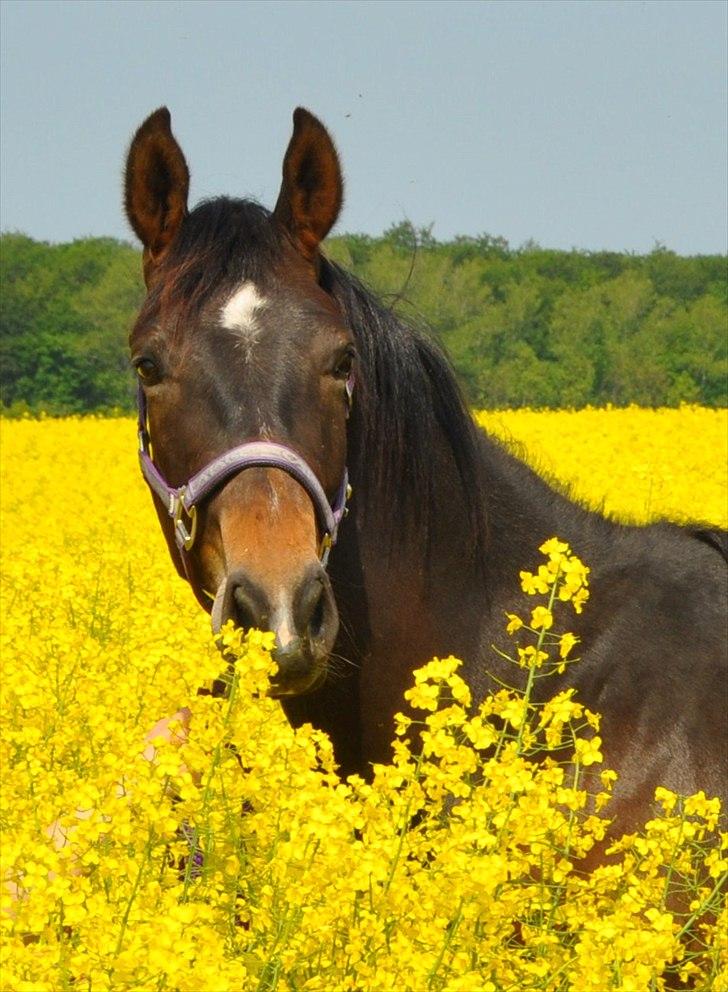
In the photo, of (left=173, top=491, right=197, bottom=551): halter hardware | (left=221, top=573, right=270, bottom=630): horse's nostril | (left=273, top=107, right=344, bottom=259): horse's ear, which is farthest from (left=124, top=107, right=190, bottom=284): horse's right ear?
(left=221, top=573, right=270, bottom=630): horse's nostril

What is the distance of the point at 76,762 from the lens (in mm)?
3795

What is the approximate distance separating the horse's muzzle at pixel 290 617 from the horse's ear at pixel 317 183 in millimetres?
1120

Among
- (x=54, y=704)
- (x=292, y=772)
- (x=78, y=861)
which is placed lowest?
(x=54, y=704)

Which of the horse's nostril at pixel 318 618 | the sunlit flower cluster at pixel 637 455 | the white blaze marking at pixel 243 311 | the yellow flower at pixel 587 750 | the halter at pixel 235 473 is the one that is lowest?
the sunlit flower cluster at pixel 637 455

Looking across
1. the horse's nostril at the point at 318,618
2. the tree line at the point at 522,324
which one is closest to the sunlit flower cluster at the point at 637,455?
the horse's nostril at the point at 318,618

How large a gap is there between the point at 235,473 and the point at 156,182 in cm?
93

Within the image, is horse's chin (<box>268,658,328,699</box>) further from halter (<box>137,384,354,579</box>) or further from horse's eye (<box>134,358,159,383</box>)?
horse's eye (<box>134,358,159,383</box>)

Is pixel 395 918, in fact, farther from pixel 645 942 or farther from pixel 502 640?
pixel 502 640

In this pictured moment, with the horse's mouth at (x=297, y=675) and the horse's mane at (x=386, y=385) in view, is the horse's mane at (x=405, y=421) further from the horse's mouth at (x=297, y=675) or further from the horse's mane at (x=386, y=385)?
the horse's mouth at (x=297, y=675)

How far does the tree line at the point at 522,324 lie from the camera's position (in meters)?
33.6

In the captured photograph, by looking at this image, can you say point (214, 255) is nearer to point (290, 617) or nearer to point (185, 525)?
point (185, 525)

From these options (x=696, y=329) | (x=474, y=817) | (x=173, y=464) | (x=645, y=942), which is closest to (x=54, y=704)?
(x=173, y=464)

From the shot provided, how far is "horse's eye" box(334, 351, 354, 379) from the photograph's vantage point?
11.7 feet

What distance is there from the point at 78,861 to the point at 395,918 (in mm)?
527
